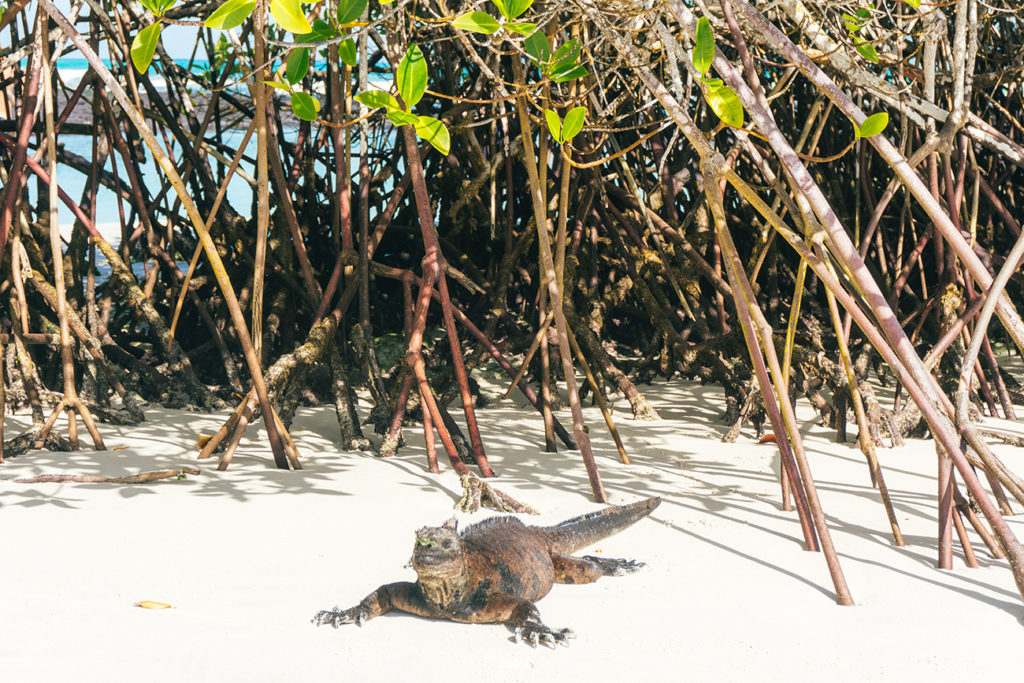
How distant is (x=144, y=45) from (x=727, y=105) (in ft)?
3.43

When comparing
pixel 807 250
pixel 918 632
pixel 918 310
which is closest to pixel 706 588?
pixel 918 632

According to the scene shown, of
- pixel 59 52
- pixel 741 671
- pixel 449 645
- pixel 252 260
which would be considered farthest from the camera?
pixel 252 260

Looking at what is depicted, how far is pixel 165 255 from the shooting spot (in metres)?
3.85

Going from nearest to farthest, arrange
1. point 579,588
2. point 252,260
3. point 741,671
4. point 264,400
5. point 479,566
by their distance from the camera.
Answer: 1. point 741,671
2. point 479,566
3. point 579,588
4. point 264,400
5. point 252,260

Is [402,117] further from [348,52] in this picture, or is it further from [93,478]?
[93,478]

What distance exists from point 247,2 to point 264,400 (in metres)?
1.29

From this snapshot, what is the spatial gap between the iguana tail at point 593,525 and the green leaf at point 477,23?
1.08m

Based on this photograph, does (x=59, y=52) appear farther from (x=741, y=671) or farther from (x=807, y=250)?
(x=741, y=671)

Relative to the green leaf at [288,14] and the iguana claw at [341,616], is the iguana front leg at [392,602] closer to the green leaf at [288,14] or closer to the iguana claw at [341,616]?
the iguana claw at [341,616]

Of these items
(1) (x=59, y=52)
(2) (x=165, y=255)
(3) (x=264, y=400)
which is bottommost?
(3) (x=264, y=400)

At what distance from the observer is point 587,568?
191cm

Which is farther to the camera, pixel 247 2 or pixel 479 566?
pixel 479 566

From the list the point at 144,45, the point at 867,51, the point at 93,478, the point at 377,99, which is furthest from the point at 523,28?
the point at 93,478

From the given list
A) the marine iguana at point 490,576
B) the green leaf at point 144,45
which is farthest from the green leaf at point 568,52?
the marine iguana at point 490,576
